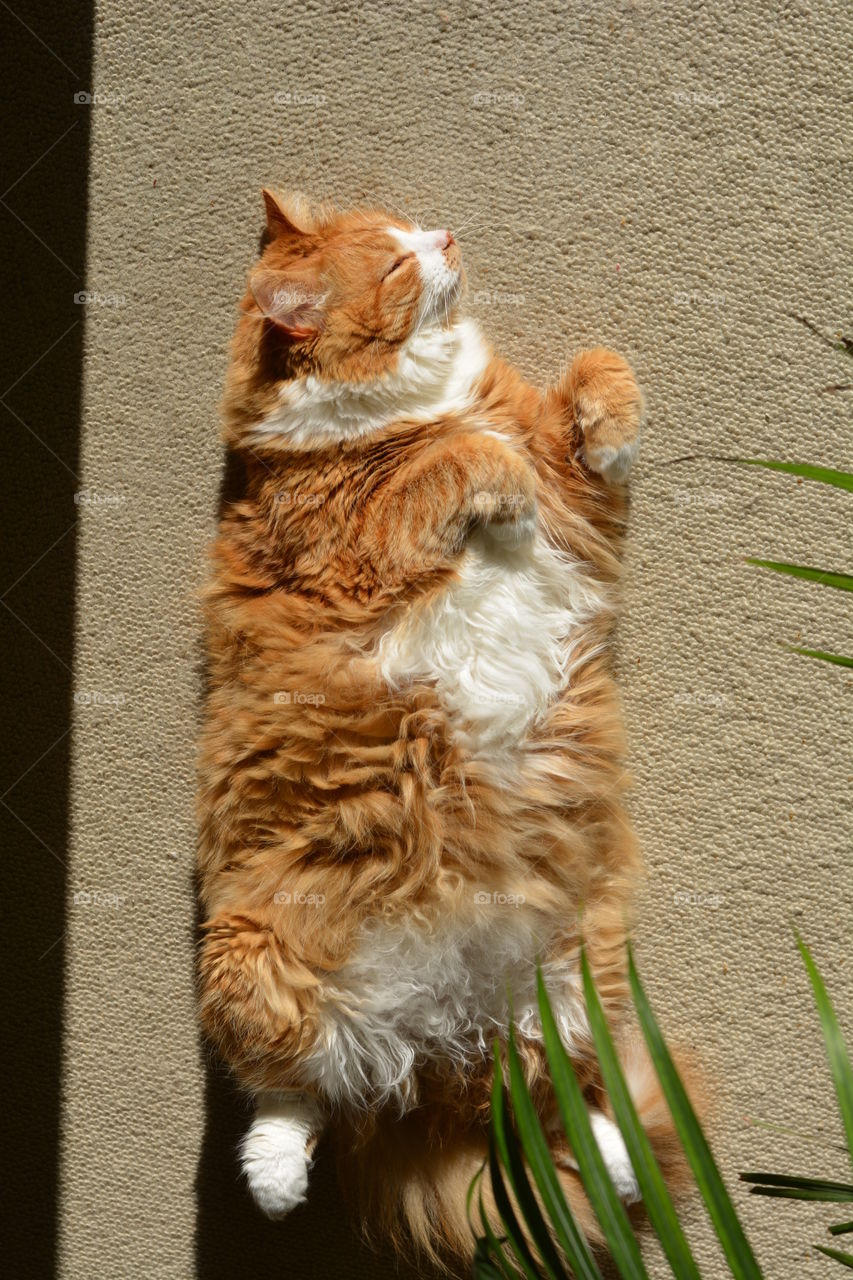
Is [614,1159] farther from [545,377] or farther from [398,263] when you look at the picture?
[398,263]

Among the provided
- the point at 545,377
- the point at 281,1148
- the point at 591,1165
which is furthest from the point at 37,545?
the point at 591,1165

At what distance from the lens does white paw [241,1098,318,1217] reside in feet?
4.55

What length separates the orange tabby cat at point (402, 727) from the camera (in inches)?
52.8

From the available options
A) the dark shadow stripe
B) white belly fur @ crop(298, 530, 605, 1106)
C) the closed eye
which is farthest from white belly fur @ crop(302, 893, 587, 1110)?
the closed eye

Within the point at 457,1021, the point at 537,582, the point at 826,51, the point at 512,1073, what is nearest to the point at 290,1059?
the point at 457,1021

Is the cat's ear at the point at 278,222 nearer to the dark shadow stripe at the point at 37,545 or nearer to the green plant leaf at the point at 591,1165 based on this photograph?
the dark shadow stripe at the point at 37,545

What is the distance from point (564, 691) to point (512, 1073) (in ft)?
2.05

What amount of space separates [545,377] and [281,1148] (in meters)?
1.27

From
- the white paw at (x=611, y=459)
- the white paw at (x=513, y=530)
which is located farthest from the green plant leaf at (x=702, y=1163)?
the white paw at (x=611, y=459)

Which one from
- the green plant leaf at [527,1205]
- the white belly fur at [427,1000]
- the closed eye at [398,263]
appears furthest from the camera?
the closed eye at [398,263]

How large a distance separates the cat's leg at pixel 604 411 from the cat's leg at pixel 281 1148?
104cm

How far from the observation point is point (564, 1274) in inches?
36.8

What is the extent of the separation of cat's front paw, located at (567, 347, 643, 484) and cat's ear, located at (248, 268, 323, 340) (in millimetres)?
404

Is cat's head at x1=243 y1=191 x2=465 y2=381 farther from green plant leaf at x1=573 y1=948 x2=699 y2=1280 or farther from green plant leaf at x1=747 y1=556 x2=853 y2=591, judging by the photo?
green plant leaf at x1=573 y1=948 x2=699 y2=1280
